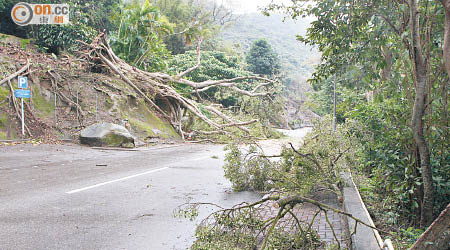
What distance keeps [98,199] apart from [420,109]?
532cm

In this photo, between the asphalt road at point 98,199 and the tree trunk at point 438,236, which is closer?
the tree trunk at point 438,236

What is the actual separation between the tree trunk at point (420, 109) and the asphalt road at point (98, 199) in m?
3.06

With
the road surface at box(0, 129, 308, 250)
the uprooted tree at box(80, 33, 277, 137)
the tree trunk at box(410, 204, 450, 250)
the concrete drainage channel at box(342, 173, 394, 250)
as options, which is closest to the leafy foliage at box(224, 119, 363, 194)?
the road surface at box(0, 129, 308, 250)

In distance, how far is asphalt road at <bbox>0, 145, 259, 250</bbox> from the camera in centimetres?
424

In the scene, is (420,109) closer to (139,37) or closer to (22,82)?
(22,82)

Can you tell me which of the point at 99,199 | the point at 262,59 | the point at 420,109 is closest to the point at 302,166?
the point at 420,109

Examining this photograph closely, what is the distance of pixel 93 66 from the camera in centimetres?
1989

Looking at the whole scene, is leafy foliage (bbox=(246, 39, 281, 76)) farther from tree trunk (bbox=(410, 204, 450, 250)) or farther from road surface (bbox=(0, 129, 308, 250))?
tree trunk (bbox=(410, 204, 450, 250))

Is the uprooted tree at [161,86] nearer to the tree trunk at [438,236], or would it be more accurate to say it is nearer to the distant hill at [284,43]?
the tree trunk at [438,236]

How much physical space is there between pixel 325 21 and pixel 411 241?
12.0 ft

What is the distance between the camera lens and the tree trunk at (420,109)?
444 cm

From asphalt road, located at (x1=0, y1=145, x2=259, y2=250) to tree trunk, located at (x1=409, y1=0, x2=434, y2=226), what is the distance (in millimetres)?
3055

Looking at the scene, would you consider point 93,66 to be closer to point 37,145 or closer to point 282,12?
point 37,145

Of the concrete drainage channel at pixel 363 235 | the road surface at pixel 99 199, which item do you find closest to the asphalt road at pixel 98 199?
the road surface at pixel 99 199
